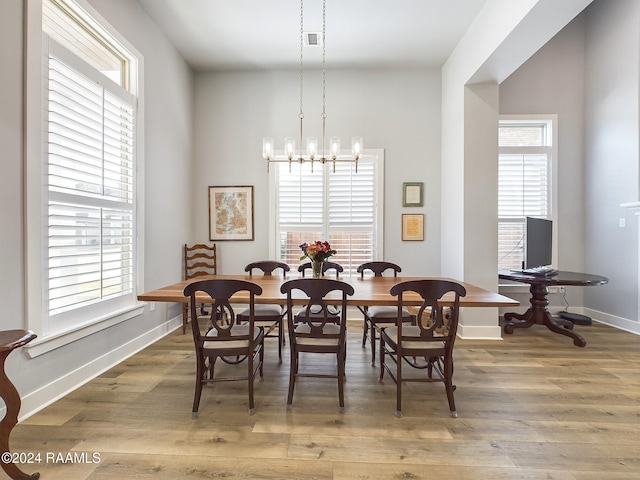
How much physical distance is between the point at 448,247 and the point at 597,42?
133 inches

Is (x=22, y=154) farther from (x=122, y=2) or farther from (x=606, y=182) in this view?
(x=606, y=182)

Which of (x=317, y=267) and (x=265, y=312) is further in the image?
(x=265, y=312)

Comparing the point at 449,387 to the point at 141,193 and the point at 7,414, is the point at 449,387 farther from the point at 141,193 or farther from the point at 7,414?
the point at 141,193

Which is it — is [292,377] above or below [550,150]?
below

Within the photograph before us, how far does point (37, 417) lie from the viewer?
2014 millimetres

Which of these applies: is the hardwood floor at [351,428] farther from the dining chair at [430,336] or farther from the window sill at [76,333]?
the window sill at [76,333]

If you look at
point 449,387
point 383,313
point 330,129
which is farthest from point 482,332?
point 330,129

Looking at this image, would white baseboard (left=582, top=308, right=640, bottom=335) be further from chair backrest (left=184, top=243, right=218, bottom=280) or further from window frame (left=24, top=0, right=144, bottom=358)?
window frame (left=24, top=0, right=144, bottom=358)

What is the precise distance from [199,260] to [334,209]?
79.0 inches

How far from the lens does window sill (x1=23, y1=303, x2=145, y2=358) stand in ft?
6.70

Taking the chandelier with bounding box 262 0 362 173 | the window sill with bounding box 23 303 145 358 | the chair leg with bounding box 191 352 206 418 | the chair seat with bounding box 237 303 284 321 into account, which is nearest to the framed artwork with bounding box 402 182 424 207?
the chandelier with bounding box 262 0 362 173

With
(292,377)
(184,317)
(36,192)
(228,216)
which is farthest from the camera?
(228,216)

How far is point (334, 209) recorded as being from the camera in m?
4.41

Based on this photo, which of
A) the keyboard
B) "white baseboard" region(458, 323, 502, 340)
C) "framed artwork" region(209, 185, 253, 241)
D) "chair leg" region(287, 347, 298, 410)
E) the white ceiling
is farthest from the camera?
"framed artwork" region(209, 185, 253, 241)
